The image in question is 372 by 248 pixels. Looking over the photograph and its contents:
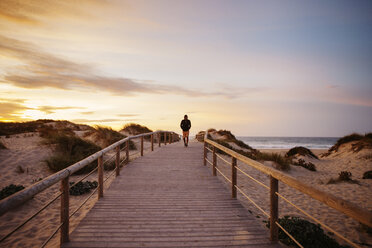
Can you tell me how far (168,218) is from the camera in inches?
153

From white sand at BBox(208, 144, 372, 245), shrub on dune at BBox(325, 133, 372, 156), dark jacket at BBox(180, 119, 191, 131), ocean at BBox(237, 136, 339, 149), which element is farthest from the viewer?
ocean at BBox(237, 136, 339, 149)

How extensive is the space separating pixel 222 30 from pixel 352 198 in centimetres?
958

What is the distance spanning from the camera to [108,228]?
346 centimetres

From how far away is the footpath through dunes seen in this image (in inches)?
123

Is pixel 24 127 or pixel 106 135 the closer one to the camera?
pixel 106 135

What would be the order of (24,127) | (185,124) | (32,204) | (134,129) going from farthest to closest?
(24,127), (134,129), (185,124), (32,204)

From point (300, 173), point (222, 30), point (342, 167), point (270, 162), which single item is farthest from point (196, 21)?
point (342, 167)

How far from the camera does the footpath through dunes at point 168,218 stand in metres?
3.11

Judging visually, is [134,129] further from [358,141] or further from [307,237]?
[307,237]

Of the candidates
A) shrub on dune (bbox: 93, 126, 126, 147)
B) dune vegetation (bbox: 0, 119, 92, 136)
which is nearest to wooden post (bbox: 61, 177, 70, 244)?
shrub on dune (bbox: 93, 126, 126, 147)

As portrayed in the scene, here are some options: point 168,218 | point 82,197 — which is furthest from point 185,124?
point 168,218

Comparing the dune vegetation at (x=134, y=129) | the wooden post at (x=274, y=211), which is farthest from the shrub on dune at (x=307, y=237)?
the dune vegetation at (x=134, y=129)

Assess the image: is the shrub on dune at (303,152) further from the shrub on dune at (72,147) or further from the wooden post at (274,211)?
the wooden post at (274,211)

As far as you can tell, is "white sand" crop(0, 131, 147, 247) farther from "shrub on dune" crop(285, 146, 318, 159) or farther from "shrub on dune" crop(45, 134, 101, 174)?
"shrub on dune" crop(285, 146, 318, 159)
